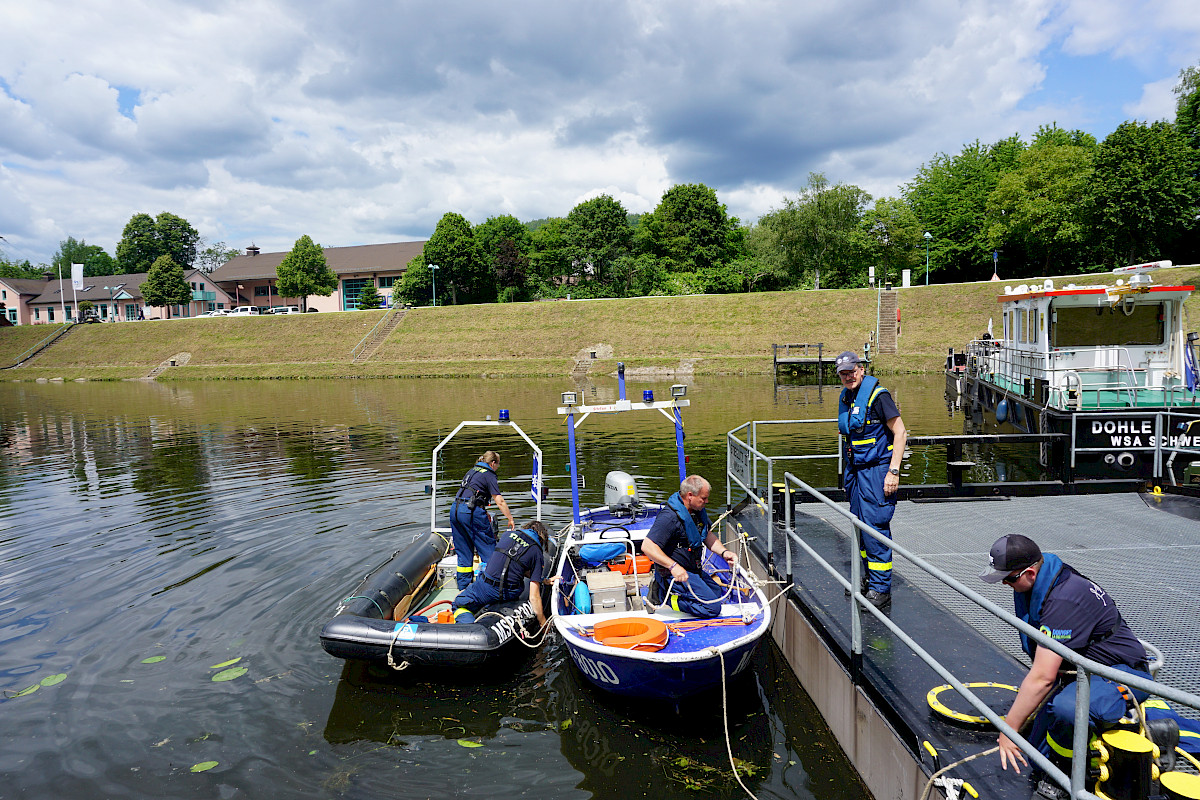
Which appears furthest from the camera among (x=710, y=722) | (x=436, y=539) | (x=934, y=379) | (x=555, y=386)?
(x=555, y=386)

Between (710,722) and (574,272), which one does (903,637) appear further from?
(574,272)

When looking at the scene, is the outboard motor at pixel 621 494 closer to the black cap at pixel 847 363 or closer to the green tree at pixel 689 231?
the black cap at pixel 847 363

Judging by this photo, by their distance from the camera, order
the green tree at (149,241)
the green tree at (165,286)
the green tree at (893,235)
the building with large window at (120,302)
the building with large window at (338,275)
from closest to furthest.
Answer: the green tree at (893,235)
the green tree at (165,286)
the building with large window at (338,275)
the building with large window at (120,302)
the green tree at (149,241)

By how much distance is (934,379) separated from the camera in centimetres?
3372

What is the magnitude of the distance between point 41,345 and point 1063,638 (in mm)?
77216

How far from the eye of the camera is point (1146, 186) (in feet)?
139

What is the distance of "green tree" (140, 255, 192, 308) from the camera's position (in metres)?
73.6

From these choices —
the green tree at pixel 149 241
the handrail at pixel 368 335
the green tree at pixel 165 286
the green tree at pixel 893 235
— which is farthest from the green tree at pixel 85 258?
the green tree at pixel 893 235

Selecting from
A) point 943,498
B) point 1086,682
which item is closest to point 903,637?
point 1086,682

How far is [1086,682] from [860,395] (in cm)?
372

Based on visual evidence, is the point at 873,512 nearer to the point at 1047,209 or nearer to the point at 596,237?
the point at 1047,209

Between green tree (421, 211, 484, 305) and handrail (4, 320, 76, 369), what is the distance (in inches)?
1307

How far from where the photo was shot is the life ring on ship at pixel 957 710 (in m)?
4.21

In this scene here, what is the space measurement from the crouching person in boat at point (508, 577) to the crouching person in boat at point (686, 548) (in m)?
1.71
